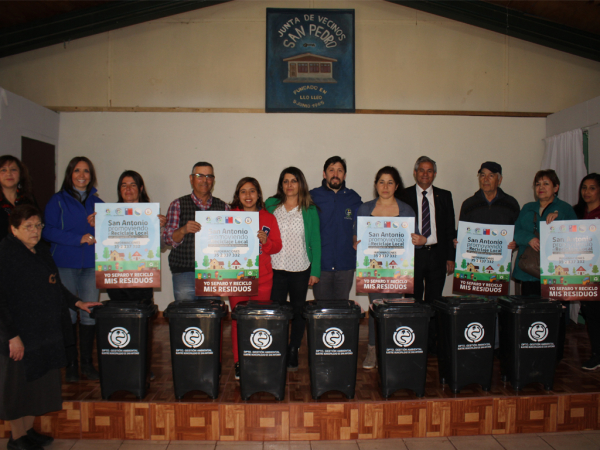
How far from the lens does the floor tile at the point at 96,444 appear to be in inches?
90.7

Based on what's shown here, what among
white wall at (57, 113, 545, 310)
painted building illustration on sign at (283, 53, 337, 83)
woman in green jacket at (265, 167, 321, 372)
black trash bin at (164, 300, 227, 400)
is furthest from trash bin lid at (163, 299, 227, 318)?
painted building illustration on sign at (283, 53, 337, 83)

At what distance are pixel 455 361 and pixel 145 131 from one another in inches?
Result: 171

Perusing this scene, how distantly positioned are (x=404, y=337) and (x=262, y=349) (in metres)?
0.97

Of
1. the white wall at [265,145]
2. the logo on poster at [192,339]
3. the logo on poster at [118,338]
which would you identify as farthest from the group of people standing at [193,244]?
the white wall at [265,145]

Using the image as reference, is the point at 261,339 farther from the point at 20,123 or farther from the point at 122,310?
the point at 20,123

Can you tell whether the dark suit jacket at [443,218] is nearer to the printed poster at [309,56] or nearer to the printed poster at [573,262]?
the printed poster at [573,262]

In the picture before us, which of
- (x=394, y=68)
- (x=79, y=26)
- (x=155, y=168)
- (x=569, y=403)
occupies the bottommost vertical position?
(x=569, y=403)

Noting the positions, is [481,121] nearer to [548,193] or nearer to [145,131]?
[548,193]

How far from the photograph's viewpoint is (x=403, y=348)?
8.16 ft

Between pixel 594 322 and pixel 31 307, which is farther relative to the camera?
pixel 594 322

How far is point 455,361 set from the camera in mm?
2525

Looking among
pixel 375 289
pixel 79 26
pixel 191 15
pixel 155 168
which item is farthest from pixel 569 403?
pixel 79 26

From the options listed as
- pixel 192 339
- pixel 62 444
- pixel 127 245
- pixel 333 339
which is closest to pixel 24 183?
pixel 127 245

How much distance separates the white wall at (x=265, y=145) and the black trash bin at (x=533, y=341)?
2.47m
